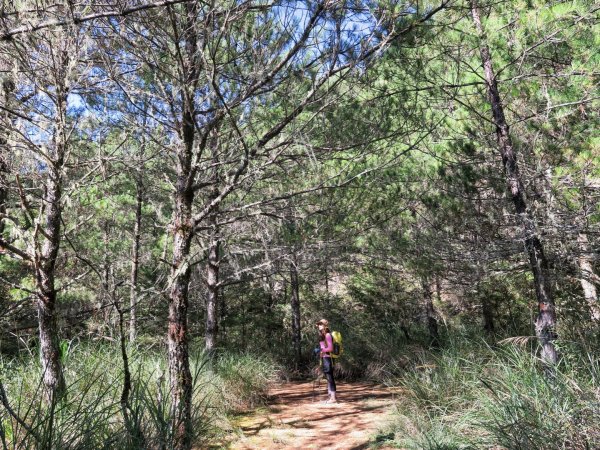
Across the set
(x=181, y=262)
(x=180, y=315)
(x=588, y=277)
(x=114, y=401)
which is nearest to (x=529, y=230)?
(x=588, y=277)

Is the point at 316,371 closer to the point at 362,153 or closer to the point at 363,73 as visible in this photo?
the point at 362,153

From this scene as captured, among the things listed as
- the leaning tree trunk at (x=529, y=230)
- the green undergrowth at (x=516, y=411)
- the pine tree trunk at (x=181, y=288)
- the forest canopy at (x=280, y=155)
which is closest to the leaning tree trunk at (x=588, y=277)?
the forest canopy at (x=280, y=155)

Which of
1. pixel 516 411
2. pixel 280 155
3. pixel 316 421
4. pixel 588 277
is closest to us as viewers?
pixel 516 411

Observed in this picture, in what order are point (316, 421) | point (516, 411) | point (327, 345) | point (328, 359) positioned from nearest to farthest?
point (516, 411) < point (316, 421) < point (328, 359) < point (327, 345)

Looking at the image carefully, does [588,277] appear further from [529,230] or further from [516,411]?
[516,411]

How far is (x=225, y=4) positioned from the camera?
330 centimetres

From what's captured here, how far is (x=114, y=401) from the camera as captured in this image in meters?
Result: 4.49

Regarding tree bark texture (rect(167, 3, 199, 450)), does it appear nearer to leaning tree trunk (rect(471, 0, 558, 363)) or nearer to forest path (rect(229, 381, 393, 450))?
forest path (rect(229, 381, 393, 450))

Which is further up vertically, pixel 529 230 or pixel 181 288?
pixel 529 230

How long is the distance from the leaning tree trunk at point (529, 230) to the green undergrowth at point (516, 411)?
9.4 inches

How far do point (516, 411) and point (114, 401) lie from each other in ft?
12.6

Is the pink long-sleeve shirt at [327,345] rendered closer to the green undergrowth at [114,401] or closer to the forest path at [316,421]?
the forest path at [316,421]

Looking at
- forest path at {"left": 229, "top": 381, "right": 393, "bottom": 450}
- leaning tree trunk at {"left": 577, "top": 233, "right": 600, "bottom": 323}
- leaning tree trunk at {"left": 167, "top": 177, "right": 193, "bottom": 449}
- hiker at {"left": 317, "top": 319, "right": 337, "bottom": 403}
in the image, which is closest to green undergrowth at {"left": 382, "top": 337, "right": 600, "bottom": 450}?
forest path at {"left": 229, "top": 381, "right": 393, "bottom": 450}

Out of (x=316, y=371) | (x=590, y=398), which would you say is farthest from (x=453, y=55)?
(x=316, y=371)
